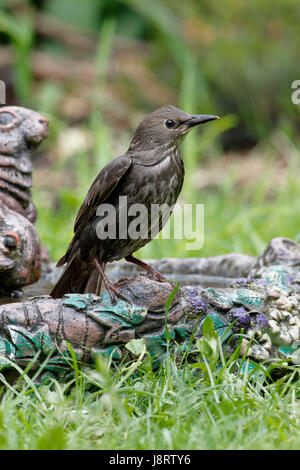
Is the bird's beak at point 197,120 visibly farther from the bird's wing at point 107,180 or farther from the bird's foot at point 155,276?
the bird's foot at point 155,276

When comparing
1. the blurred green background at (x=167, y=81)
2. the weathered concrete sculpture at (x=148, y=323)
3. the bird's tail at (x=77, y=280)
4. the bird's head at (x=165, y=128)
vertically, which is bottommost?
the weathered concrete sculpture at (x=148, y=323)

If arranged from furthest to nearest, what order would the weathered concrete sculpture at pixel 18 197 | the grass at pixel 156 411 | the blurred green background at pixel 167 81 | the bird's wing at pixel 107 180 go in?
the blurred green background at pixel 167 81 → the weathered concrete sculpture at pixel 18 197 → the bird's wing at pixel 107 180 → the grass at pixel 156 411

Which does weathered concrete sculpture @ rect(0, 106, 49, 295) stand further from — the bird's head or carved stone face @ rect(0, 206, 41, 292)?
the bird's head

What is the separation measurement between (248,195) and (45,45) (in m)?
4.85

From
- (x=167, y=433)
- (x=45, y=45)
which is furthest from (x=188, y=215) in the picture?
(x=45, y=45)

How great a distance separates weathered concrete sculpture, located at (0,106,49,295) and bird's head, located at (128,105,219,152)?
61 cm

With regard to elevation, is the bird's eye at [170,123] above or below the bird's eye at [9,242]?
above

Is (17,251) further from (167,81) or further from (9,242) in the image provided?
(167,81)

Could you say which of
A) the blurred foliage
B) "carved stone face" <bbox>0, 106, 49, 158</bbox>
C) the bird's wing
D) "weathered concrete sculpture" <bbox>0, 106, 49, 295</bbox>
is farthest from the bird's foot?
the blurred foliage

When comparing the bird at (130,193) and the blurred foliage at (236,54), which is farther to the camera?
the blurred foliage at (236,54)

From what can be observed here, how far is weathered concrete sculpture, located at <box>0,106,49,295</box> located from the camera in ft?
12.0

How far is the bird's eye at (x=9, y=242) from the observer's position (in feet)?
11.9

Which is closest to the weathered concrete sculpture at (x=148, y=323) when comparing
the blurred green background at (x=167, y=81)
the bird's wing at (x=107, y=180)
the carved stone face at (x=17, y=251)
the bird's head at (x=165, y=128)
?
the bird's wing at (x=107, y=180)

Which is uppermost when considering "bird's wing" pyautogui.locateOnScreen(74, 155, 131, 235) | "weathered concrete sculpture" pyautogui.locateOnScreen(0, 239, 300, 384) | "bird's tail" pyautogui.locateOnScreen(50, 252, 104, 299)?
"bird's wing" pyautogui.locateOnScreen(74, 155, 131, 235)
